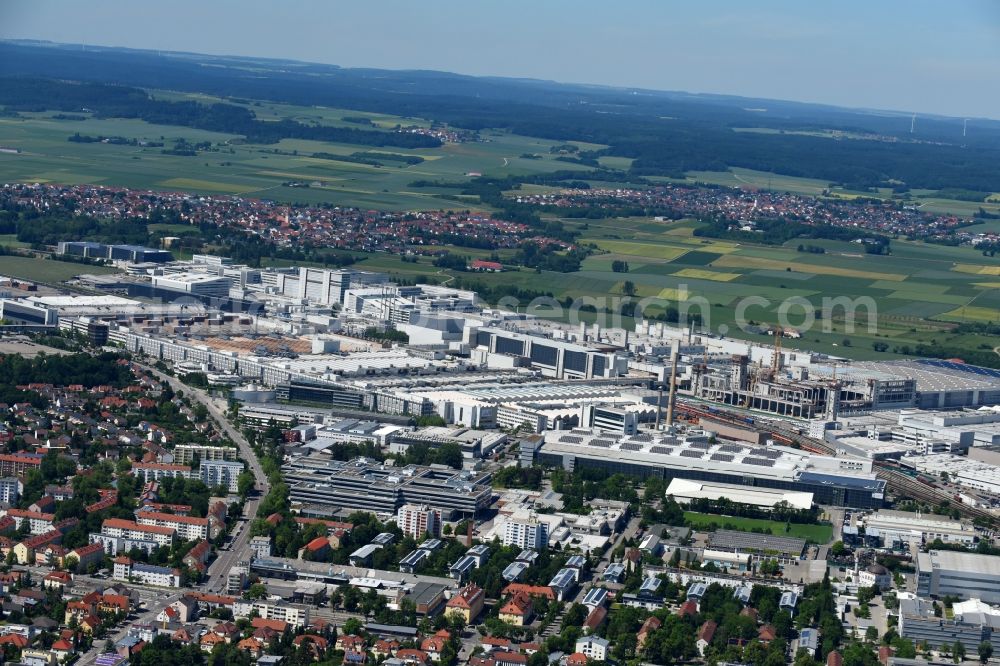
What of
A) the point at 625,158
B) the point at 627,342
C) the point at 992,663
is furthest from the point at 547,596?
the point at 625,158

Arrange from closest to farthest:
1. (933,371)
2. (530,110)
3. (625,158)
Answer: (933,371) < (625,158) < (530,110)

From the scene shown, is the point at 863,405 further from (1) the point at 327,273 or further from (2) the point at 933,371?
(1) the point at 327,273

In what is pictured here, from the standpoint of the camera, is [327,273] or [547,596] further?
[327,273]

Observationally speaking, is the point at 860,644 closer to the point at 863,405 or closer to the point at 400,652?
the point at 400,652

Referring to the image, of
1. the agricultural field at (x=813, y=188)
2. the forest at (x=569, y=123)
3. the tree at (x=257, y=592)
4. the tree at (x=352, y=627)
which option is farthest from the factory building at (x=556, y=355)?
the forest at (x=569, y=123)

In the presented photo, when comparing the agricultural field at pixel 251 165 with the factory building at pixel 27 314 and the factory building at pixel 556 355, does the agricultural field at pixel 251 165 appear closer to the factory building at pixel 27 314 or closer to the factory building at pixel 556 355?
the factory building at pixel 27 314

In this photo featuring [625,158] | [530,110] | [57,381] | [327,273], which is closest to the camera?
[57,381]
